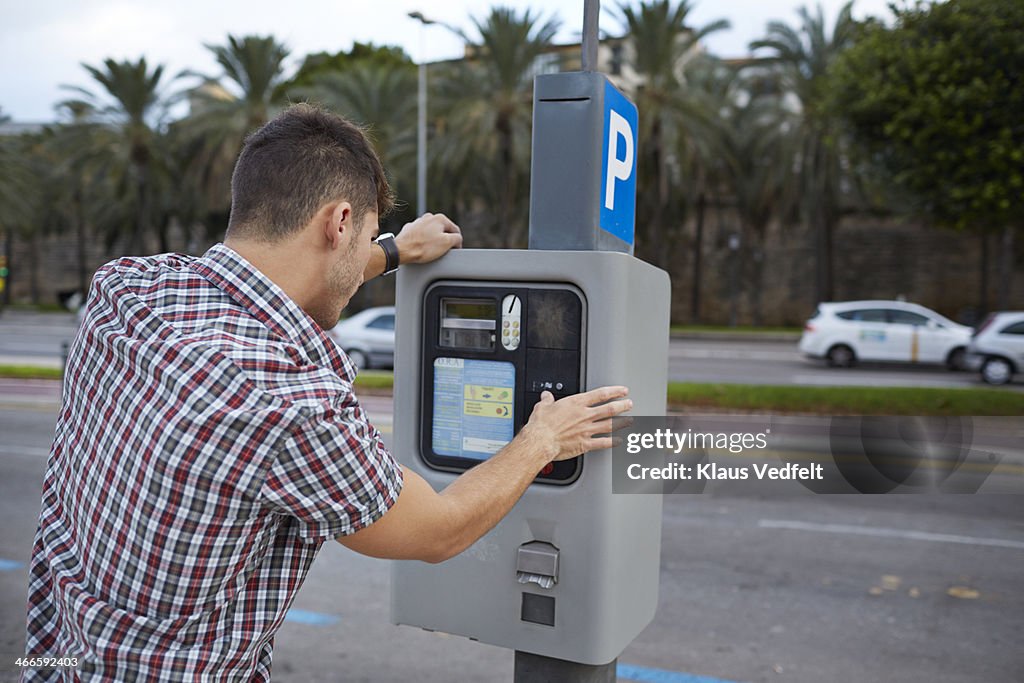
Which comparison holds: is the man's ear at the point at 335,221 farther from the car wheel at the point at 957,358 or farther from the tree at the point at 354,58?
the tree at the point at 354,58

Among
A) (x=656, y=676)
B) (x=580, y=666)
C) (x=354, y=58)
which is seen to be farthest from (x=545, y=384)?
(x=354, y=58)

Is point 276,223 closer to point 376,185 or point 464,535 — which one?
point 376,185

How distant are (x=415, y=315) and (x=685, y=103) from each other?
75.1ft

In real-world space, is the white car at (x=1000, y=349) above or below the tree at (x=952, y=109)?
below

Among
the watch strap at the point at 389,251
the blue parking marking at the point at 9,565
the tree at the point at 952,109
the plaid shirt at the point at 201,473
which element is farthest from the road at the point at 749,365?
the plaid shirt at the point at 201,473

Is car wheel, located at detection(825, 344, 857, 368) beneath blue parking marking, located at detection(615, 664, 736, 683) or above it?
above

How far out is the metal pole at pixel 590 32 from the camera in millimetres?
1889

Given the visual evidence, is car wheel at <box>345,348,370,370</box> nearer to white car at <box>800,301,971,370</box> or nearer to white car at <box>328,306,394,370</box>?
white car at <box>328,306,394,370</box>

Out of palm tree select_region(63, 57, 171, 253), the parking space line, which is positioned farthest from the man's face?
palm tree select_region(63, 57, 171, 253)

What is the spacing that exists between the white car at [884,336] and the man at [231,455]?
668 inches

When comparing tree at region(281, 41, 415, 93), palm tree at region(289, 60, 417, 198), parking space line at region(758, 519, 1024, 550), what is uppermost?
tree at region(281, 41, 415, 93)

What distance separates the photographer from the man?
130 cm

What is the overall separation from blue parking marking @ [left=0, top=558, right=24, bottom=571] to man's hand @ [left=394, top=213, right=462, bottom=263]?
14.7 ft

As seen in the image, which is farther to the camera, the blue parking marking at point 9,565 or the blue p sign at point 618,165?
the blue parking marking at point 9,565
